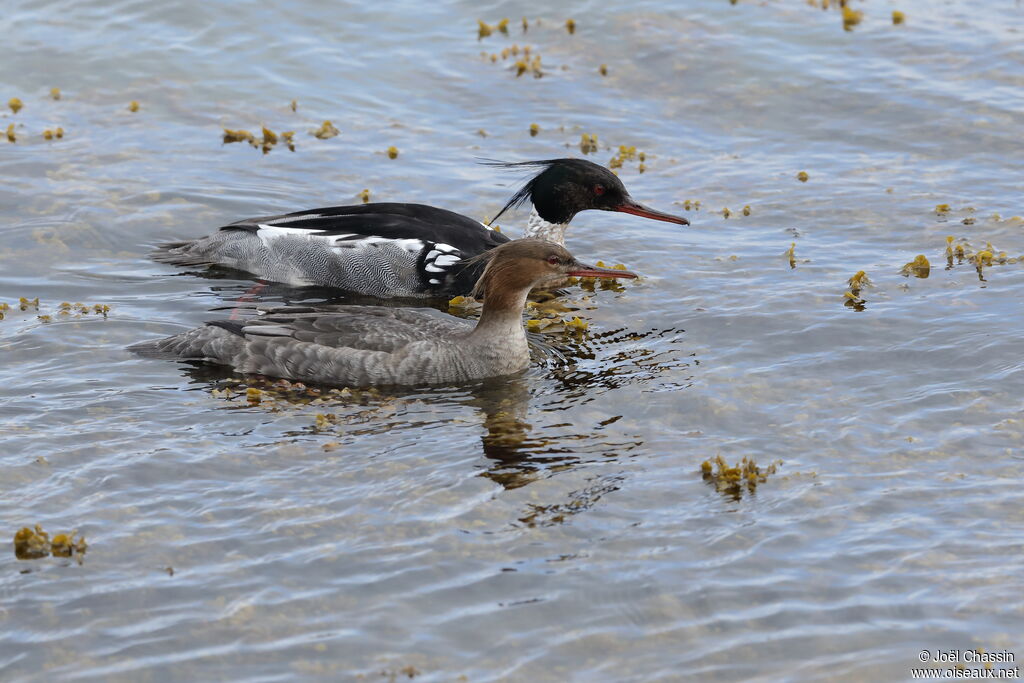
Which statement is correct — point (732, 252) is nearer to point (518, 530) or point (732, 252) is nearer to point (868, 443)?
point (868, 443)

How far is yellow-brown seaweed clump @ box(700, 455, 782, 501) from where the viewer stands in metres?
7.82

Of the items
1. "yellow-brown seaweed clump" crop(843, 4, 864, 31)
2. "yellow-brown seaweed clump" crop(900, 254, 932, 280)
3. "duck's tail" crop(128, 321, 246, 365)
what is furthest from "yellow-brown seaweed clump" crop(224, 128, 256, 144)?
"yellow-brown seaweed clump" crop(843, 4, 864, 31)

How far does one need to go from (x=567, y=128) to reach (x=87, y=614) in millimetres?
10024

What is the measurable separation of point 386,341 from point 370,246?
2.35m

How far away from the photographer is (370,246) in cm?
1177

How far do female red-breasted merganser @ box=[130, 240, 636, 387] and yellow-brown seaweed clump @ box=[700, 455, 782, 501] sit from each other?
2085 mm

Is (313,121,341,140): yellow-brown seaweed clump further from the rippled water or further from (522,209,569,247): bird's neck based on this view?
(522,209,569,247): bird's neck

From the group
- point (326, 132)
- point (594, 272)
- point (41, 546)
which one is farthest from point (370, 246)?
point (41, 546)

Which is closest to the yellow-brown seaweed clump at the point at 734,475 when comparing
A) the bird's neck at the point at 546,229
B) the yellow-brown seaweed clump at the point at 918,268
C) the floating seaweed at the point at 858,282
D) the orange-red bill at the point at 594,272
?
the orange-red bill at the point at 594,272

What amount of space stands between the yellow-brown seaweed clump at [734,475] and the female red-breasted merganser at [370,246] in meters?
3.96

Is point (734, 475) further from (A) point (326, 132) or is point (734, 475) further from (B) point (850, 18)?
(B) point (850, 18)

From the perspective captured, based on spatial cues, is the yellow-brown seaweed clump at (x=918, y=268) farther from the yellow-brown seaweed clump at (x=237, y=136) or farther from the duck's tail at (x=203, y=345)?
the yellow-brown seaweed clump at (x=237, y=136)

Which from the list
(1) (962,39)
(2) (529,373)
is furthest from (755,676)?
(1) (962,39)

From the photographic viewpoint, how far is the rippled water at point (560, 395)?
6609 millimetres
